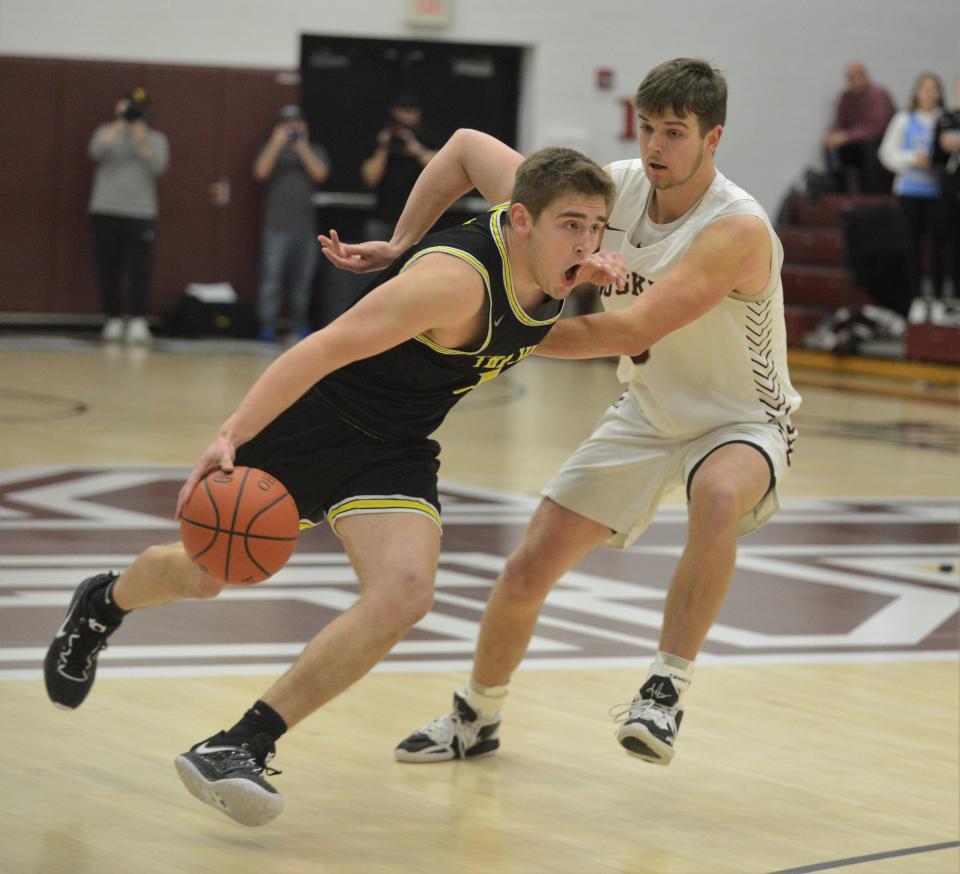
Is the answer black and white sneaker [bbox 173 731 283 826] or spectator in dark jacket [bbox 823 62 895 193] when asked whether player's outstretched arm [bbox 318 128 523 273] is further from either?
spectator in dark jacket [bbox 823 62 895 193]

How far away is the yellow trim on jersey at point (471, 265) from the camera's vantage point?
3.95 meters

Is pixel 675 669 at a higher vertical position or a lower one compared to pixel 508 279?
lower

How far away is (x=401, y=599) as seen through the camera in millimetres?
3938

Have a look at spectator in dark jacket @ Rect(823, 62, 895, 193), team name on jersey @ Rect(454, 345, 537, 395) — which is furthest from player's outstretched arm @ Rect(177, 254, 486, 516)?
spectator in dark jacket @ Rect(823, 62, 895, 193)

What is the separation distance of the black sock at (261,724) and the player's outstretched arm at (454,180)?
1139 mm

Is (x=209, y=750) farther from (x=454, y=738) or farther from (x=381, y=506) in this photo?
(x=454, y=738)

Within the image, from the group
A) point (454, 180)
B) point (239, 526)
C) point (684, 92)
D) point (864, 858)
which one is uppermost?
point (684, 92)

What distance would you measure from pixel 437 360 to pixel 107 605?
1.13m

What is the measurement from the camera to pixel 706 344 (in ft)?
15.0

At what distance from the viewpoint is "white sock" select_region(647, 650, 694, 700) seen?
171 inches

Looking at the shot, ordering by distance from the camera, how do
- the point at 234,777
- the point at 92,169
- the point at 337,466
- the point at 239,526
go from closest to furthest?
1. the point at 234,777
2. the point at 239,526
3. the point at 337,466
4. the point at 92,169

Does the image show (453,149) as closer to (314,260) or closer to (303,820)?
(303,820)

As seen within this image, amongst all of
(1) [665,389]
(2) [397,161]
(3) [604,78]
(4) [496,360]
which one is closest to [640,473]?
(1) [665,389]

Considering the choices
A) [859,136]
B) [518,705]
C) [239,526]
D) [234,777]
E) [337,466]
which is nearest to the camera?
[234,777]
